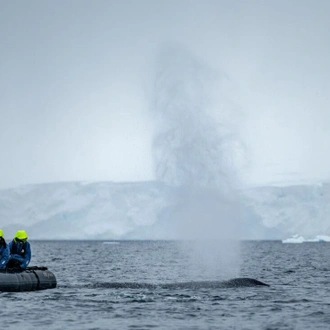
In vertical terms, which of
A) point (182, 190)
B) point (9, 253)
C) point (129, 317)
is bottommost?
point (129, 317)

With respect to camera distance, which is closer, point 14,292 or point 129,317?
A: point 129,317

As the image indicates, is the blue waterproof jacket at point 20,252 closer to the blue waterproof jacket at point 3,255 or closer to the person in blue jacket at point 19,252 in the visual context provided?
the person in blue jacket at point 19,252

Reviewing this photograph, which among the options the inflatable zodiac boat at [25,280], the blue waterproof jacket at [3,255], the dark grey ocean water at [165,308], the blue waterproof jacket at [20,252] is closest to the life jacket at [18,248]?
the blue waterproof jacket at [20,252]

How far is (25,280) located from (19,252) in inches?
72.3

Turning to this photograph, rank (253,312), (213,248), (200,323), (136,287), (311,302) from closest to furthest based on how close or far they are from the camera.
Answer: (200,323) < (253,312) < (311,302) < (136,287) < (213,248)

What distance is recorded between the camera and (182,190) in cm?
5341

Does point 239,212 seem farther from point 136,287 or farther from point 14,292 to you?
point 14,292

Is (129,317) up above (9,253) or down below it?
below

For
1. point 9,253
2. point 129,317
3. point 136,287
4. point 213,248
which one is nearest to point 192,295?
point 136,287

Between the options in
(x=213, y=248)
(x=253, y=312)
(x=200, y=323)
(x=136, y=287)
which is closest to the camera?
(x=200, y=323)

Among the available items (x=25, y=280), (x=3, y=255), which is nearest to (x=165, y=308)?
(x=25, y=280)

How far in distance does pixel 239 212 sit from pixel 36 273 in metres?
23.5

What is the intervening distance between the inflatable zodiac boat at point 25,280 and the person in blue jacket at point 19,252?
0.63m

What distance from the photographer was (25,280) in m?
32.2
